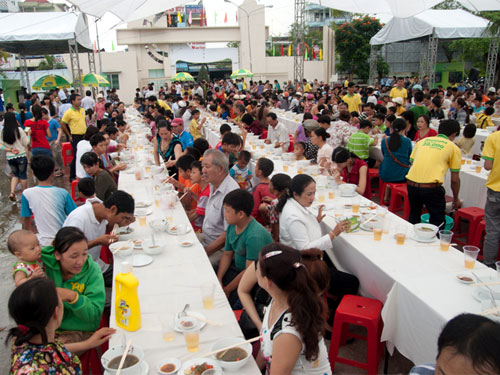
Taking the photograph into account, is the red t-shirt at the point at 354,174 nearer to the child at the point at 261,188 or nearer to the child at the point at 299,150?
the child at the point at 299,150

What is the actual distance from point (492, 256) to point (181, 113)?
9.14 metres

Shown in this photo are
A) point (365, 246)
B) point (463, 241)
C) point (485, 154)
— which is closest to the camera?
point (365, 246)

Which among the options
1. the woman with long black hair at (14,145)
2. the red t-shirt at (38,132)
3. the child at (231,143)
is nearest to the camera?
the child at (231,143)

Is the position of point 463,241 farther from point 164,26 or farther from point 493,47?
point 164,26

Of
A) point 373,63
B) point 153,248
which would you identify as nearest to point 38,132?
point 153,248

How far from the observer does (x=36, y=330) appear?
183 cm

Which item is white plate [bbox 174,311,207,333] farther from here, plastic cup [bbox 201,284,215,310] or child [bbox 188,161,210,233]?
child [bbox 188,161,210,233]

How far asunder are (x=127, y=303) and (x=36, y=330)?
0.51 metres

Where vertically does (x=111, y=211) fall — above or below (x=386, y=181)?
above

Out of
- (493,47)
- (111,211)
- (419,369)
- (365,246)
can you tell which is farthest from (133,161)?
(493,47)

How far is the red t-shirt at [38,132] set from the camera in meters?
7.55

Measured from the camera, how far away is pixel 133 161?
706 cm

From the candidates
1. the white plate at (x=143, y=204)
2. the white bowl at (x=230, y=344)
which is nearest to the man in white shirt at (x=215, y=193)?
the white plate at (x=143, y=204)

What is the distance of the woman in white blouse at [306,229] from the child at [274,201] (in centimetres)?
40
